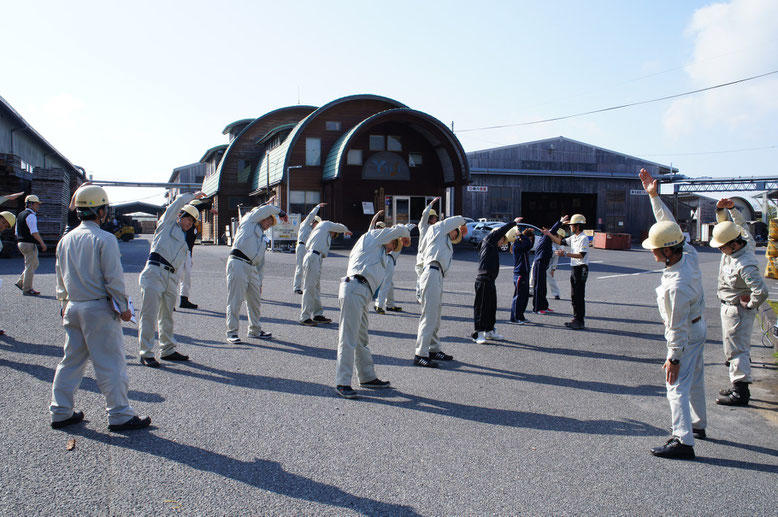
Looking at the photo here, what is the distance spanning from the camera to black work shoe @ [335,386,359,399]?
5638mm

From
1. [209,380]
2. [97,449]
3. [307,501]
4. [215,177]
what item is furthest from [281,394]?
[215,177]

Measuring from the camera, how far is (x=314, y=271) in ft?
31.7

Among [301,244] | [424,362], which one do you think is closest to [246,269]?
[424,362]

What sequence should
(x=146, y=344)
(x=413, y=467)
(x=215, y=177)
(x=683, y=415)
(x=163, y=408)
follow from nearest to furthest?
(x=413, y=467), (x=683, y=415), (x=163, y=408), (x=146, y=344), (x=215, y=177)

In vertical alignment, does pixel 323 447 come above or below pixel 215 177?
below

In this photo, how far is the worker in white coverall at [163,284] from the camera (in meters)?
6.62

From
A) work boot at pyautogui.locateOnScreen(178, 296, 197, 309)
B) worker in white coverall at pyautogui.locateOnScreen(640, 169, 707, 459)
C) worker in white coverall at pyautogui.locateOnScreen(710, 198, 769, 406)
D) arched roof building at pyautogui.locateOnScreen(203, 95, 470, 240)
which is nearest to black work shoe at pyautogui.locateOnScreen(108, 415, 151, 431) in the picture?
worker in white coverall at pyautogui.locateOnScreen(640, 169, 707, 459)

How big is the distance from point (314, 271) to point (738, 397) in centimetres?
649

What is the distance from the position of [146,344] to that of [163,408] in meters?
1.74

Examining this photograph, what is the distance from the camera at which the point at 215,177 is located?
3922 cm

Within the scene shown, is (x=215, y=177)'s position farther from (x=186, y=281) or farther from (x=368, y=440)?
(x=368, y=440)

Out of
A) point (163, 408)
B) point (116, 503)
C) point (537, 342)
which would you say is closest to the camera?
point (116, 503)

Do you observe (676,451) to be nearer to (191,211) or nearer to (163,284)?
(163,284)

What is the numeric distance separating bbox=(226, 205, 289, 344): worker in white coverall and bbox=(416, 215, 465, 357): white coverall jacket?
2.47m
